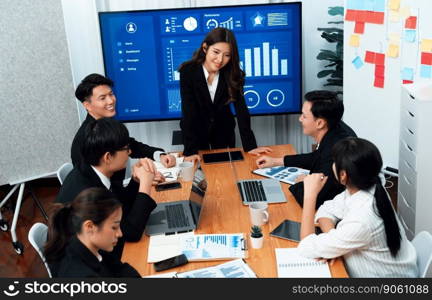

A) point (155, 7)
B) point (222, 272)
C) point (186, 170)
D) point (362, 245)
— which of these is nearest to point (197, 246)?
point (222, 272)

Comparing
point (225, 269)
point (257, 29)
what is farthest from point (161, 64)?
point (225, 269)

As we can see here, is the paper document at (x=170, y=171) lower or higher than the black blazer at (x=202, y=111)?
lower

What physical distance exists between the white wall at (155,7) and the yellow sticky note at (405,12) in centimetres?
81

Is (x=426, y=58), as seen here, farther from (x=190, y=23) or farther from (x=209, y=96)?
(x=190, y=23)

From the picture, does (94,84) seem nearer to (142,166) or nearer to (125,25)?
(142,166)

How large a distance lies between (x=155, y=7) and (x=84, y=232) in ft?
9.93

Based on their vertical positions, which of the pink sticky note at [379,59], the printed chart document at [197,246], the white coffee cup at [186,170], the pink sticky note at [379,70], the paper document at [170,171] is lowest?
the printed chart document at [197,246]

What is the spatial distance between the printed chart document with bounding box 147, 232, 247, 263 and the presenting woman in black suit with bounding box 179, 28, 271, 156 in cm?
107

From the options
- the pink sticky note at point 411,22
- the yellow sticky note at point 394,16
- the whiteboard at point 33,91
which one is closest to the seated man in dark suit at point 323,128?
the pink sticky note at point 411,22

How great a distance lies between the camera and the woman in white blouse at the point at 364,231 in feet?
6.82

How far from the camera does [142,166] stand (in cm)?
261

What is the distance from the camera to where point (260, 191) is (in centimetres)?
283

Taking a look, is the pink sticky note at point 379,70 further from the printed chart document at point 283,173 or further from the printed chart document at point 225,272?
the printed chart document at point 225,272

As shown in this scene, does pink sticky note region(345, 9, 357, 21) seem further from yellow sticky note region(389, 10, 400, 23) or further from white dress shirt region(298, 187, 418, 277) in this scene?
white dress shirt region(298, 187, 418, 277)
